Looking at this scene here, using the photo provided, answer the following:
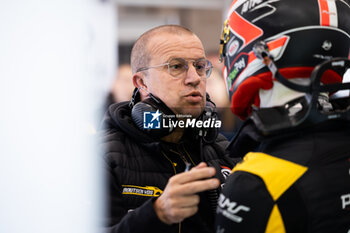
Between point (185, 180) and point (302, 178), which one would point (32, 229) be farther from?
point (302, 178)

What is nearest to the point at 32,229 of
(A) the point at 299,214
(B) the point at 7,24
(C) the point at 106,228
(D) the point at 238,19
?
(C) the point at 106,228

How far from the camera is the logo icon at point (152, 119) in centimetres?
131

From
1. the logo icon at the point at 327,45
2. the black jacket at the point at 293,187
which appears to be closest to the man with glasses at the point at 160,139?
the black jacket at the point at 293,187

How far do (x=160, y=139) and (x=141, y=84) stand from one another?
0.32m

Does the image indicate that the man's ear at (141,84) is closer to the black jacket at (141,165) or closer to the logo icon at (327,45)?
the black jacket at (141,165)

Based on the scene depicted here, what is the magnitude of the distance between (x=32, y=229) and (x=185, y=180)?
1.24 feet

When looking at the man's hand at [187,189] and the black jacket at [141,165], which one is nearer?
the man's hand at [187,189]

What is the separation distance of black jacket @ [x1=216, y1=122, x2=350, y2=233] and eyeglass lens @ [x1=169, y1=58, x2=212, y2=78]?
656 mm

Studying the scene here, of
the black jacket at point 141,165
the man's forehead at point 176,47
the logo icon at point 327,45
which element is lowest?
the black jacket at point 141,165

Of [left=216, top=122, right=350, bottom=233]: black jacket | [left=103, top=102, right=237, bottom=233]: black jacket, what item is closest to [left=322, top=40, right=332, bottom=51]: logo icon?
[left=216, top=122, right=350, bottom=233]: black jacket

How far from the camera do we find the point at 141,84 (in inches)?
63.0

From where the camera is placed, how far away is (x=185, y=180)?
3.02 feet

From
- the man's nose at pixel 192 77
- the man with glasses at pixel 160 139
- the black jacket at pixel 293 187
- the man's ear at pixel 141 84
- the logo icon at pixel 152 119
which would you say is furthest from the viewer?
the man's ear at pixel 141 84

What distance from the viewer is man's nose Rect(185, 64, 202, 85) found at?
55.8 inches
